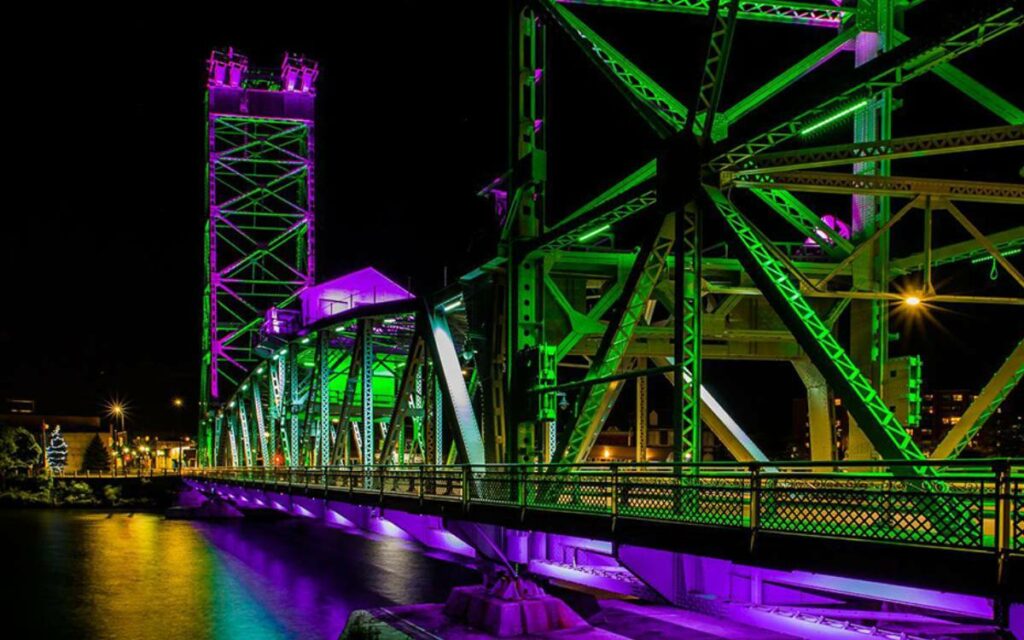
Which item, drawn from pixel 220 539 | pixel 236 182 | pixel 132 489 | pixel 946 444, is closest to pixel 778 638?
pixel 946 444

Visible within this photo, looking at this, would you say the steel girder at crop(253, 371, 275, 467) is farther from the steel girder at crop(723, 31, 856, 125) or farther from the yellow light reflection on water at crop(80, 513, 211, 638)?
the steel girder at crop(723, 31, 856, 125)

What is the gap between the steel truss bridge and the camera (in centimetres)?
1109

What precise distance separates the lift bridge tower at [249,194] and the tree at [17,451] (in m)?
35.4

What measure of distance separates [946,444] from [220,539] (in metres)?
47.4

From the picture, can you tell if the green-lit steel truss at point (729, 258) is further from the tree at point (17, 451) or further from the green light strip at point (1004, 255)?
the tree at point (17, 451)

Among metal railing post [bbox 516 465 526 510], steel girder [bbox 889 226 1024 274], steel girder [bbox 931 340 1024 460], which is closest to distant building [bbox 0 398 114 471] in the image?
metal railing post [bbox 516 465 526 510]

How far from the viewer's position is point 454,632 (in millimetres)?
21781

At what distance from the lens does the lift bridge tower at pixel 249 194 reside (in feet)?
230

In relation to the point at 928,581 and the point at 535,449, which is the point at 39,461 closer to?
the point at 535,449

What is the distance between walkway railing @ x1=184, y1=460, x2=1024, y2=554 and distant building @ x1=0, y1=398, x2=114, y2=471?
415ft

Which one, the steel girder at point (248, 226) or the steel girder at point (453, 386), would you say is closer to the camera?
the steel girder at point (453, 386)

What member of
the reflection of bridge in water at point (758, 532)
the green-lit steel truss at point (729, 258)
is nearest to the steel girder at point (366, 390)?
the green-lit steel truss at point (729, 258)

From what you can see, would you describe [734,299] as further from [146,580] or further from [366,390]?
[146,580]

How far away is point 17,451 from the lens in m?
105
